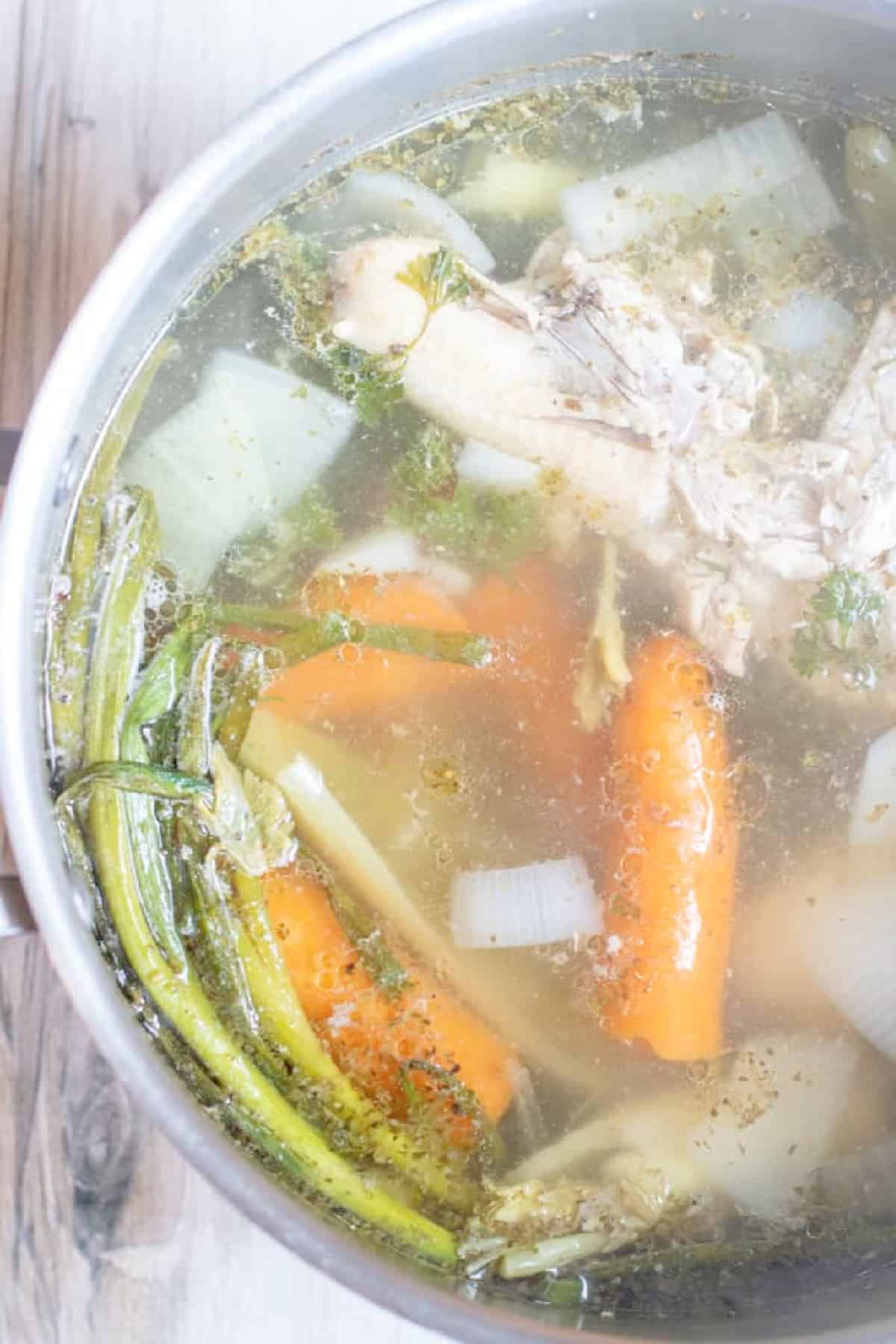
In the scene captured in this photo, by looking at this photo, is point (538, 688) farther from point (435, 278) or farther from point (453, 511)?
point (435, 278)

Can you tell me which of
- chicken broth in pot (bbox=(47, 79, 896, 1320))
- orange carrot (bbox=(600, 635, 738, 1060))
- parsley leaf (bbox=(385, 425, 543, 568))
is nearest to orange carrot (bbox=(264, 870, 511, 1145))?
chicken broth in pot (bbox=(47, 79, 896, 1320))

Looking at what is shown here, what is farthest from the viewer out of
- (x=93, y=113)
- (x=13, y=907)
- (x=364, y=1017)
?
(x=93, y=113)

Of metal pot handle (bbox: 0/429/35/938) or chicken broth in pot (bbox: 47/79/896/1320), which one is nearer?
metal pot handle (bbox: 0/429/35/938)

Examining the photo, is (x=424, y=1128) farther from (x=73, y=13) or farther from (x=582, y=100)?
(x=73, y=13)

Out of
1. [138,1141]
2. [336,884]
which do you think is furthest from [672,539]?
[138,1141]

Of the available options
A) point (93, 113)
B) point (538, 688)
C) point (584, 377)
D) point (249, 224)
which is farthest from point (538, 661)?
point (93, 113)

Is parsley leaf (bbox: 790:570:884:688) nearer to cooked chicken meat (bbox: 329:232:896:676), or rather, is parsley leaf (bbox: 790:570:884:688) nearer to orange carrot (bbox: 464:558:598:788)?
cooked chicken meat (bbox: 329:232:896:676)
